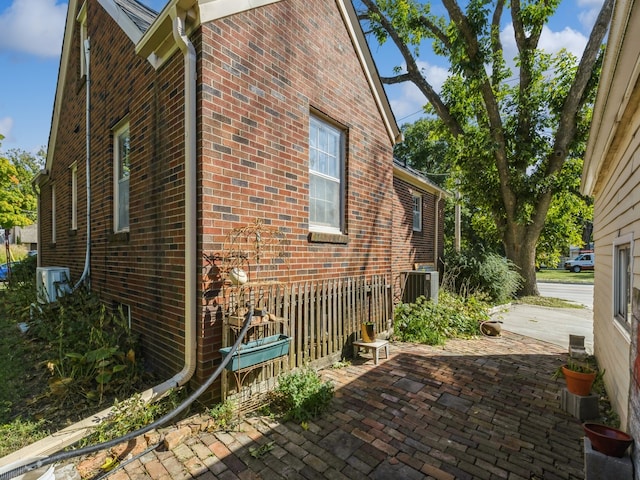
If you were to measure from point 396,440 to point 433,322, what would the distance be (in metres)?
4.27

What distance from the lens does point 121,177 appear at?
5.31 meters

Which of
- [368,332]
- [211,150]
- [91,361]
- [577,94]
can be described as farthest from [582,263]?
[91,361]

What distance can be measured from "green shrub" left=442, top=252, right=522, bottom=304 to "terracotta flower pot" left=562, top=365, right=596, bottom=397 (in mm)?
6845

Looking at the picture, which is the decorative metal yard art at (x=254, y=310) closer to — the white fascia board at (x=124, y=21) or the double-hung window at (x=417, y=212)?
the white fascia board at (x=124, y=21)

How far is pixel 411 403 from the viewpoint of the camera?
3.70 metres

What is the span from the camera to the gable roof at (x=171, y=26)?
11.2 ft

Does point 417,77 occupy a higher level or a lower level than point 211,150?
higher

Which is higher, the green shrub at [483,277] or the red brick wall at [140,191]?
the red brick wall at [140,191]

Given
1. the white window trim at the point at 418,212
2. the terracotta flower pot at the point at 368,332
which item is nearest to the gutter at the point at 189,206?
the terracotta flower pot at the point at 368,332

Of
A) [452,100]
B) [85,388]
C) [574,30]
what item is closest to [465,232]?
[452,100]

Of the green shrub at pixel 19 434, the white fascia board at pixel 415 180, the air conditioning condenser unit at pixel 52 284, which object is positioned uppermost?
the white fascia board at pixel 415 180

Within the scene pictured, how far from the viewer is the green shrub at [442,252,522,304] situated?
10703 millimetres

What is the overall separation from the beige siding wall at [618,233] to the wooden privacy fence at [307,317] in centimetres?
325

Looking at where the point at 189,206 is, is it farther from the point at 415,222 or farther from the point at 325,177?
the point at 415,222
